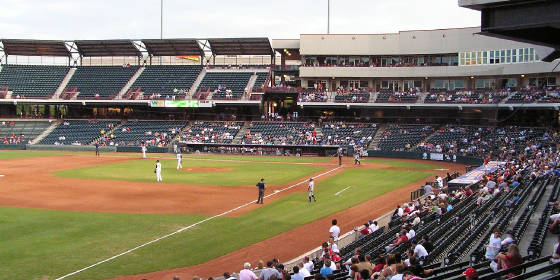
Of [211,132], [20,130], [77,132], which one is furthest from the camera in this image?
[20,130]

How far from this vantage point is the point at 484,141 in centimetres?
5338

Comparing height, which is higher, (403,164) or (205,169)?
(403,164)

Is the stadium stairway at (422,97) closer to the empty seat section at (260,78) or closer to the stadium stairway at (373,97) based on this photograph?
the stadium stairway at (373,97)

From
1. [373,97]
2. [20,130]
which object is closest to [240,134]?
[373,97]

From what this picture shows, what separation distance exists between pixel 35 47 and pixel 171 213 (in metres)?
60.8

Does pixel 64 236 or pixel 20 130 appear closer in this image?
pixel 64 236

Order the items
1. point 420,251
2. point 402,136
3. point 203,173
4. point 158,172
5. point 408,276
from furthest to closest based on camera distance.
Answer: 1. point 402,136
2. point 203,173
3. point 158,172
4. point 420,251
5. point 408,276

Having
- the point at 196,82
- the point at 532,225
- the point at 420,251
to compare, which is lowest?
the point at 420,251

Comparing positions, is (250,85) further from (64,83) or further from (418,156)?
(64,83)

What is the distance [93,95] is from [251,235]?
2223 inches

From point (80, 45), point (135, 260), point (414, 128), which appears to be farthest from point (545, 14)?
point (80, 45)

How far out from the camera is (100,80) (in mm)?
75625

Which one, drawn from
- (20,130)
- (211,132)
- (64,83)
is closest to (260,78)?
(211,132)

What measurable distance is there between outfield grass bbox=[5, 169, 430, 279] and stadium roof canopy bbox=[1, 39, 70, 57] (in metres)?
55.7
